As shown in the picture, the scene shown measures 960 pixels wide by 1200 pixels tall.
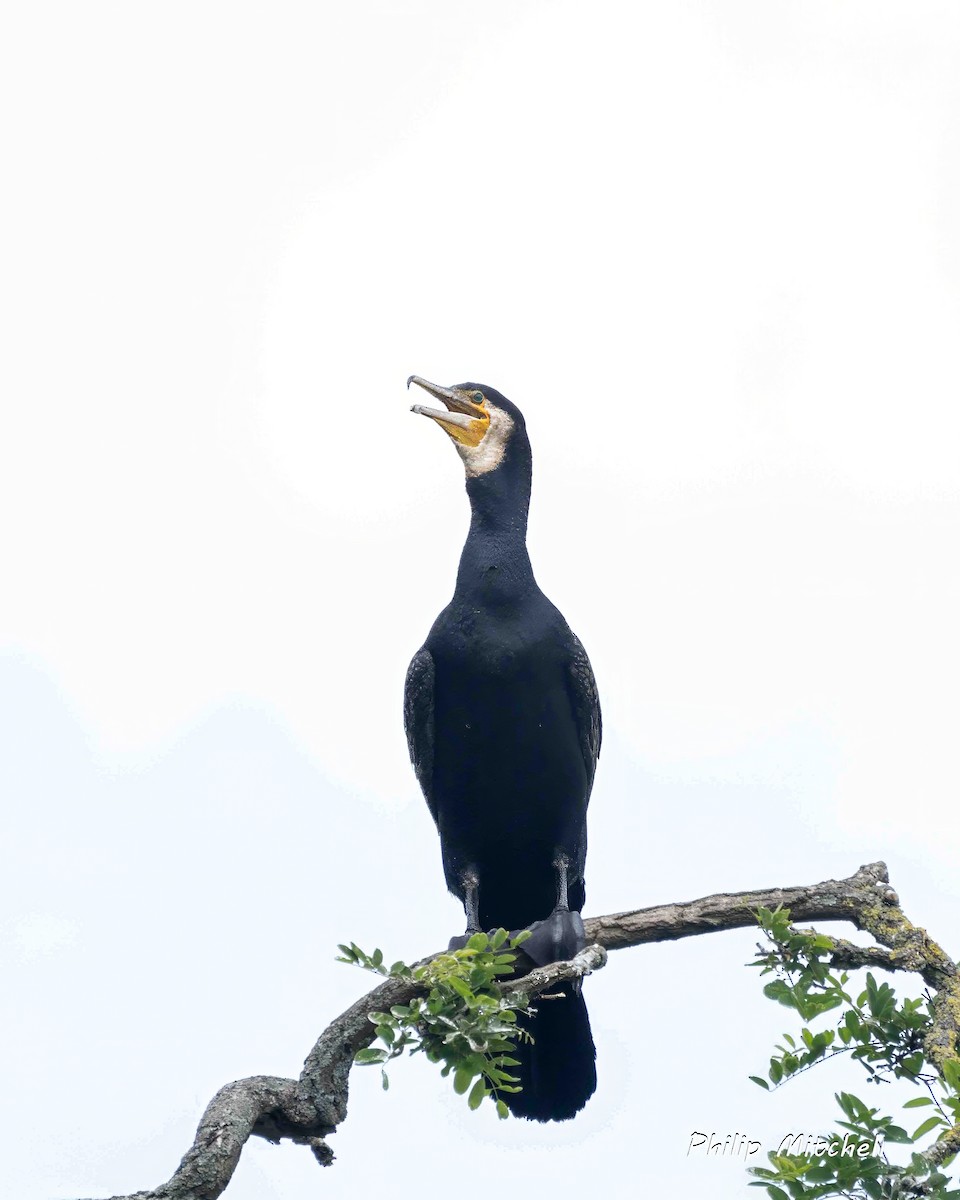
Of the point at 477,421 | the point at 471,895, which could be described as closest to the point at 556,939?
the point at 471,895

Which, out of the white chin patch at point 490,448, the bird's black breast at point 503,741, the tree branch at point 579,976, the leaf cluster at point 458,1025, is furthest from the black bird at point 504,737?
the leaf cluster at point 458,1025

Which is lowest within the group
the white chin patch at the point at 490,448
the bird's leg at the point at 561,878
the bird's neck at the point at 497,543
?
the bird's leg at the point at 561,878

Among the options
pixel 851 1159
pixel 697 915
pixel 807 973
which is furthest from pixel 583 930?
pixel 851 1159

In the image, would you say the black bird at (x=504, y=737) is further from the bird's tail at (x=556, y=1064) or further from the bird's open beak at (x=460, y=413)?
the bird's open beak at (x=460, y=413)

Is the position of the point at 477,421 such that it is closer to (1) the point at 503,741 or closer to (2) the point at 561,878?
(1) the point at 503,741

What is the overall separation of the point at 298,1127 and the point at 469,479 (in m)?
2.88

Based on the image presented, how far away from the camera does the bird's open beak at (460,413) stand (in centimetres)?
664

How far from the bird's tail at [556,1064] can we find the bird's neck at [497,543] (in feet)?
4.71

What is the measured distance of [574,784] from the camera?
20.4 feet

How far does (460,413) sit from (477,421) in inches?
3.0

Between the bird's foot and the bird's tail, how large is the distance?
0.33 m

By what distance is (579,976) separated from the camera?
16.5 ft

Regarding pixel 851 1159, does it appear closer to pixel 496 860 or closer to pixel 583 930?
pixel 583 930

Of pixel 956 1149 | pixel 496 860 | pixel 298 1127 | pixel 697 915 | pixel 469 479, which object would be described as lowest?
pixel 956 1149
